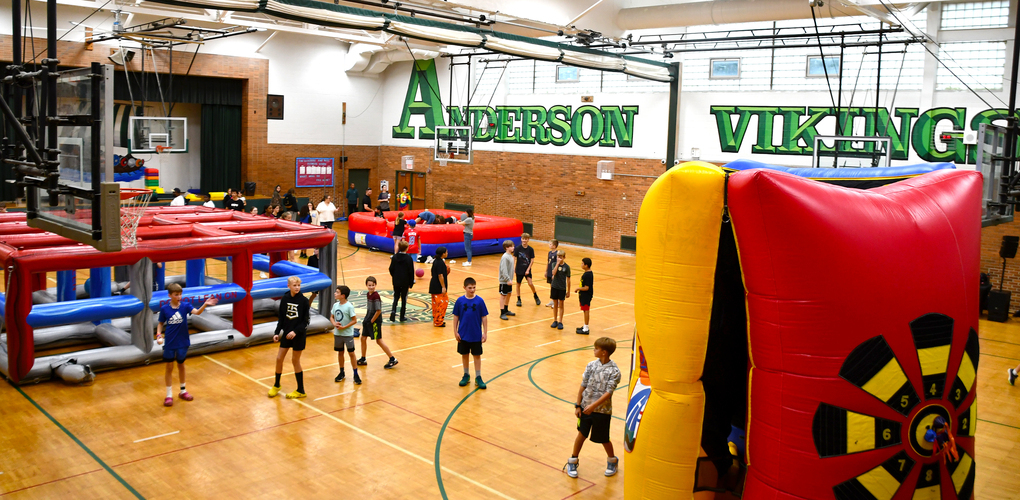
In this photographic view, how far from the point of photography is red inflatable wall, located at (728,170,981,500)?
4.96 metres

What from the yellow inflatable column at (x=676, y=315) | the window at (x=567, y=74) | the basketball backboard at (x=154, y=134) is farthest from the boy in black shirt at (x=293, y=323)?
the window at (x=567, y=74)

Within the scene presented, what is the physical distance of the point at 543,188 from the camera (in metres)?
24.7

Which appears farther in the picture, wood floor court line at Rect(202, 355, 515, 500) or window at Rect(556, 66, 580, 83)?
window at Rect(556, 66, 580, 83)

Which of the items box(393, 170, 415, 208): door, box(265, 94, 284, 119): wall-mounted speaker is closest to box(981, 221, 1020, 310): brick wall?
box(393, 170, 415, 208): door

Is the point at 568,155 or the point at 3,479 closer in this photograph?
the point at 3,479

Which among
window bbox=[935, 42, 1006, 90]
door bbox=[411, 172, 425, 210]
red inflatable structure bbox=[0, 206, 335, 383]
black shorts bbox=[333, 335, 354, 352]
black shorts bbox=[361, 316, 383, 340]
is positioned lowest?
black shorts bbox=[333, 335, 354, 352]

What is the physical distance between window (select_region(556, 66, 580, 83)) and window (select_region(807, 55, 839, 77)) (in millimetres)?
7149

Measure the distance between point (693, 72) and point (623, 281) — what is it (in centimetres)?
680

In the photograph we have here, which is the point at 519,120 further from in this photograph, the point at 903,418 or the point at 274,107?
the point at 903,418

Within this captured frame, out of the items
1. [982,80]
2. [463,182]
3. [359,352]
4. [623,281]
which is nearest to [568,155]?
[463,182]

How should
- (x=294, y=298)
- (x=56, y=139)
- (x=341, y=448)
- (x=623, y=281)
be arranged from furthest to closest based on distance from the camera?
(x=623, y=281), (x=294, y=298), (x=341, y=448), (x=56, y=139)

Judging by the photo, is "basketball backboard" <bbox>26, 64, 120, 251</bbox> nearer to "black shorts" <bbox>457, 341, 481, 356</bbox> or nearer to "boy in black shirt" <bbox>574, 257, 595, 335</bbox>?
"black shorts" <bbox>457, 341, 481, 356</bbox>

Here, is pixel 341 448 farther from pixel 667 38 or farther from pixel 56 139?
pixel 667 38

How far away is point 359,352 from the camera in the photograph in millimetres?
11734
